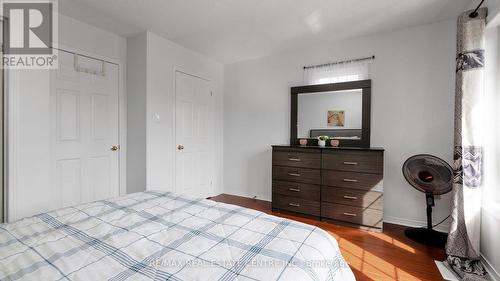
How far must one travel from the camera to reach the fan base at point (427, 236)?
92.4 inches

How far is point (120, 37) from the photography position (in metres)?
3.04

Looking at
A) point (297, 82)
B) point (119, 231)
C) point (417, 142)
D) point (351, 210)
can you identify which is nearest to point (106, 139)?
point (119, 231)

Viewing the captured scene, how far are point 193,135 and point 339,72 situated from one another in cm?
235

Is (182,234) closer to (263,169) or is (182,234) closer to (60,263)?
(60,263)

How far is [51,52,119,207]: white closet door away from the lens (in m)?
2.50

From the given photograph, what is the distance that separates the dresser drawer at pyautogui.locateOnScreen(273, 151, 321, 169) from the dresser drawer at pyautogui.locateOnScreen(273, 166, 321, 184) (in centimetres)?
6

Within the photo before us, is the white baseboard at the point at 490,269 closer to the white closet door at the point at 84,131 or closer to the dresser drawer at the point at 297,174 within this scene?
the dresser drawer at the point at 297,174

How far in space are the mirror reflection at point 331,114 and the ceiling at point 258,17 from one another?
2.56ft

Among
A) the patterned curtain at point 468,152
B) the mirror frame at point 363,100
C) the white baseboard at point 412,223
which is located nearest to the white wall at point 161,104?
the mirror frame at point 363,100

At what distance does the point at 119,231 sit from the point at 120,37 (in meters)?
2.78

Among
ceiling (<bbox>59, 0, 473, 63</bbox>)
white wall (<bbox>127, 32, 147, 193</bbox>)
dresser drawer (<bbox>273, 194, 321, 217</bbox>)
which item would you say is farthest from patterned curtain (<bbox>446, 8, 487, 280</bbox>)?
white wall (<bbox>127, 32, 147, 193</bbox>)

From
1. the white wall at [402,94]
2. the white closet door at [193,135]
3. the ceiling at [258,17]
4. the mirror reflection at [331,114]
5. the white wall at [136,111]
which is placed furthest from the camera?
the white closet door at [193,135]

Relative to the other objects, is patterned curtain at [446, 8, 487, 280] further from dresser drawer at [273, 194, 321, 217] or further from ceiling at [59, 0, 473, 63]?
dresser drawer at [273, 194, 321, 217]

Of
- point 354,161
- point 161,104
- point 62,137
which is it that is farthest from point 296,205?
point 62,137
